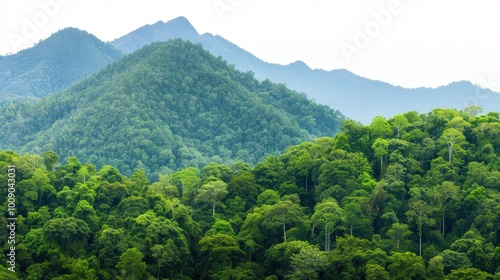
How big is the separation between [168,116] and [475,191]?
173 feet

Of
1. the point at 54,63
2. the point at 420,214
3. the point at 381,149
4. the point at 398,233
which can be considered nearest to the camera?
the point at 398,233

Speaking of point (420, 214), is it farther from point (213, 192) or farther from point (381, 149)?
point (213, 192)

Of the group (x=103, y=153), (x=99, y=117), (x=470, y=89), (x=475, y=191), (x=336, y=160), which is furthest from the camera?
(x=470, y=89)

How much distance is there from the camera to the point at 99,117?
79000mm

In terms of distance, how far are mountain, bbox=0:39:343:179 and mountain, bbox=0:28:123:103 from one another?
6133 centimetres

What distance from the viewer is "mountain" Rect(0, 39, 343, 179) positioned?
73562 mm

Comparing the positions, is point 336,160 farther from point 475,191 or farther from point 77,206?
point 77,206

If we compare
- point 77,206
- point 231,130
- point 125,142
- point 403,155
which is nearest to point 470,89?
point 231,130

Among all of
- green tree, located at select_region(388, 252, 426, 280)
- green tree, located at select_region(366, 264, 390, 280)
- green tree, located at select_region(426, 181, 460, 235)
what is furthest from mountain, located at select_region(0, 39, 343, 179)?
green tree, located at select_region(388, 252, 426, 280)

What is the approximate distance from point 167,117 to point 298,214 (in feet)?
162

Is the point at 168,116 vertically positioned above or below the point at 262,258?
above

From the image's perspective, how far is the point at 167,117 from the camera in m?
80.3

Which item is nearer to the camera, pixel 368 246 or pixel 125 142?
pixel 368 246

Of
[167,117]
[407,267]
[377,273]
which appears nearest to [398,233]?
[407,267]
